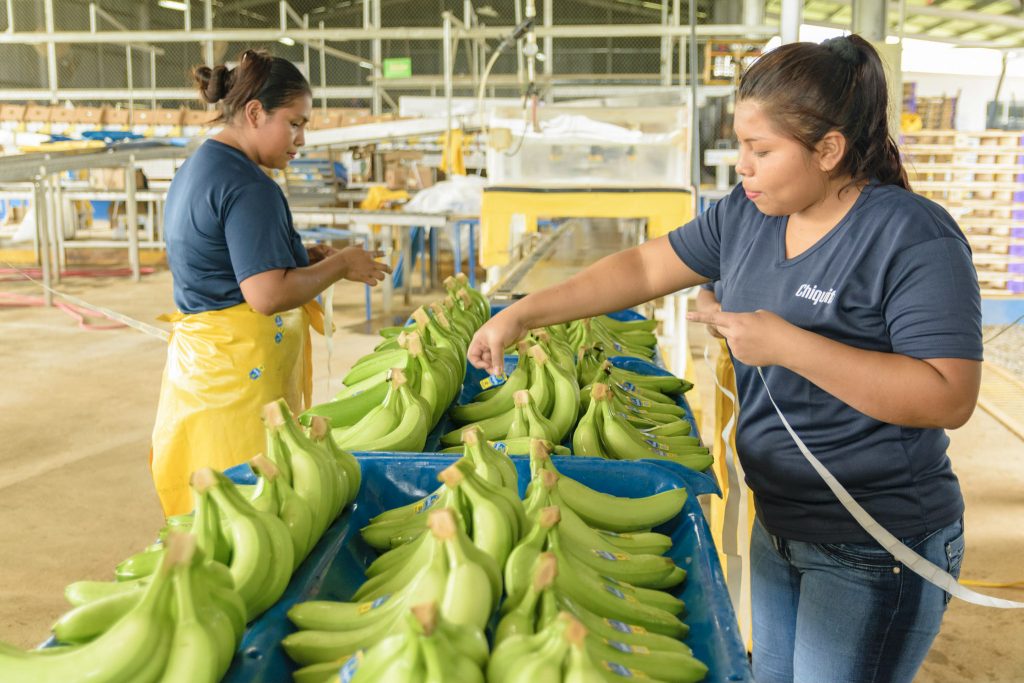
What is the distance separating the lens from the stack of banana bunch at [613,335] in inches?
106

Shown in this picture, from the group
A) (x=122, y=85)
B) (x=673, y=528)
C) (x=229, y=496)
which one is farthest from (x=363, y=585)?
(x=122, y=85)

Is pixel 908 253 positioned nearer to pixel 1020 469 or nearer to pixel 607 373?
pixel 607 373

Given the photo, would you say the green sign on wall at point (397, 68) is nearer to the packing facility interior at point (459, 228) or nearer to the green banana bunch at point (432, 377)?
the packing facility interior at point (459, 228)

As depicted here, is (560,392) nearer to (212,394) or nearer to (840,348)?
(840,348)

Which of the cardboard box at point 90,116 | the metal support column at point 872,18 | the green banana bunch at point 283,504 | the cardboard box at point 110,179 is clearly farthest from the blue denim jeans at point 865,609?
the cardboard box at point 90,116

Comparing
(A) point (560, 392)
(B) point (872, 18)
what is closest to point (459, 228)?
(B) point (872, 18)

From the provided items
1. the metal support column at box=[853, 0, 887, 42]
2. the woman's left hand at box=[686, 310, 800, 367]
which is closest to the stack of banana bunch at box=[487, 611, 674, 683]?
the woman's left hand at box=[686, 310, 800, 367]

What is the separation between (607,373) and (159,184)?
13.1 metres

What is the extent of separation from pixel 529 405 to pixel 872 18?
5151 millimetres

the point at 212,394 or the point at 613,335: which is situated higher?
the point at 613,335

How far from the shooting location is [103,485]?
183 inches

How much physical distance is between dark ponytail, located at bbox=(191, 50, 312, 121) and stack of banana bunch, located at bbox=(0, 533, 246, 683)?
194 centimetres

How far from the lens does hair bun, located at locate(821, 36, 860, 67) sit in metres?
1.50

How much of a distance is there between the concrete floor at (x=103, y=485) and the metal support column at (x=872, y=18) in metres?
2.50
